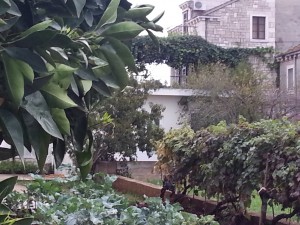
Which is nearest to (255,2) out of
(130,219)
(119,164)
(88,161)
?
(119,164)

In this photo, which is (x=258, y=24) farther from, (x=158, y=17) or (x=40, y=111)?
(x=40, y=111)

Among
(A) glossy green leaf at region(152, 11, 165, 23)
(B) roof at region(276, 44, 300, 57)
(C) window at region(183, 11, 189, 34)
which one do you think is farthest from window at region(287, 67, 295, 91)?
(A) glossy green leaf at region(152, 11, 165, 23)

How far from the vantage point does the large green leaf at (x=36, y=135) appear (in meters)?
1.49

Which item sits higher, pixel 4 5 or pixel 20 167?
pixel 4 5

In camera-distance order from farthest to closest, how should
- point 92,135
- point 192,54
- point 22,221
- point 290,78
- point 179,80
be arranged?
point 179,80 < point 290,78 < point 192,54 < point 92,135 < point 22,221

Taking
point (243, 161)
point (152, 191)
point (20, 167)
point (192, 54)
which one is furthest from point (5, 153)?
point (192, 54)

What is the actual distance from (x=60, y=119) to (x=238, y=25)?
105 feet

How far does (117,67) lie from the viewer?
1803 mm

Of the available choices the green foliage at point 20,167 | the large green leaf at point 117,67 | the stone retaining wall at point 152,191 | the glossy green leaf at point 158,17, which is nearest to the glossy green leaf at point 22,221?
the green foliage at point 20,167

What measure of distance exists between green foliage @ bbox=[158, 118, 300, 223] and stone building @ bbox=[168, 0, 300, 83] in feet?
73.4

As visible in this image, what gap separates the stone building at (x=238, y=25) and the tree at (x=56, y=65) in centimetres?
2966

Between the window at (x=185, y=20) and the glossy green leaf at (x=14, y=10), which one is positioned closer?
the glossy green leaf at (x=14, y=10)

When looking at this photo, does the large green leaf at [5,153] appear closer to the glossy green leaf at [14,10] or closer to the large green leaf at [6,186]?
the large green leaf at [6,186]

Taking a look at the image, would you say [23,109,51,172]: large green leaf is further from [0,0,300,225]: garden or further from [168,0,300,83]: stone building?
[168,0,300,83]: stone building
